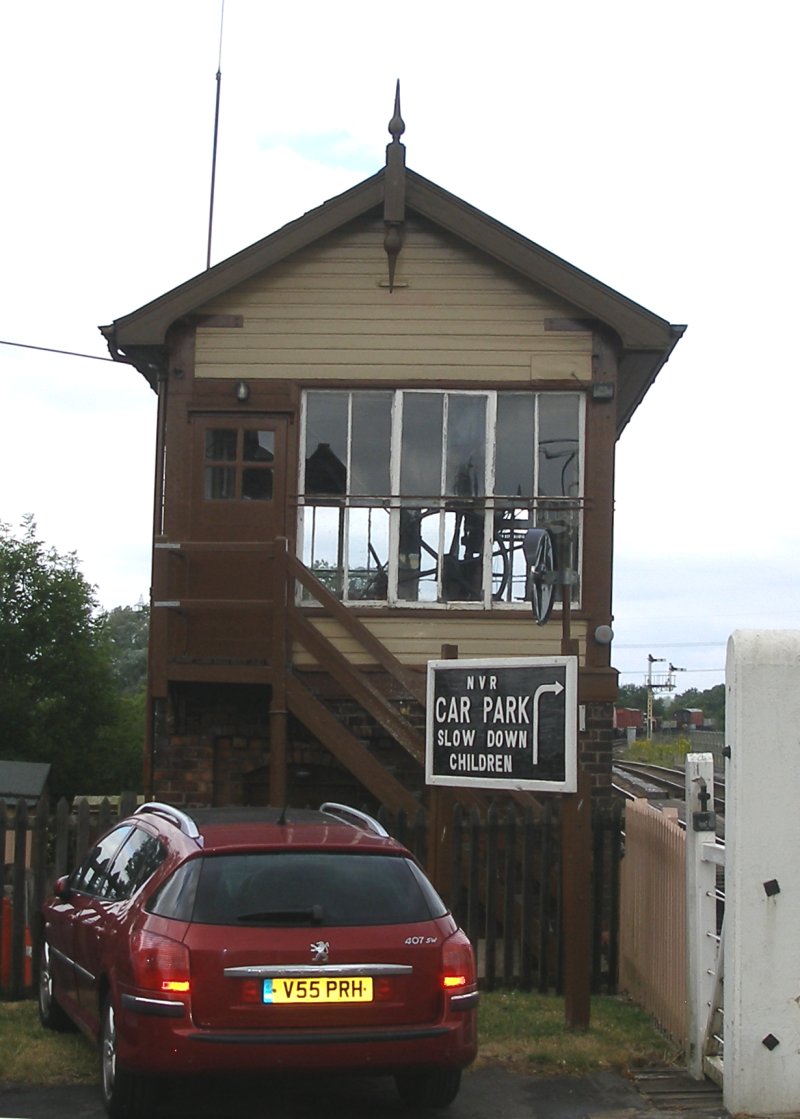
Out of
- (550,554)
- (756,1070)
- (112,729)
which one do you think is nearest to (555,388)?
(550,554)

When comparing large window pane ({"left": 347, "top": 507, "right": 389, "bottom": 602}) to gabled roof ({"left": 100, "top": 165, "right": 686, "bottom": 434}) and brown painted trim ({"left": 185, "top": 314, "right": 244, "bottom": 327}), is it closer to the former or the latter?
brown painted trim ({"left": 185, "top": 314, "right": 244, "bottom": 327})

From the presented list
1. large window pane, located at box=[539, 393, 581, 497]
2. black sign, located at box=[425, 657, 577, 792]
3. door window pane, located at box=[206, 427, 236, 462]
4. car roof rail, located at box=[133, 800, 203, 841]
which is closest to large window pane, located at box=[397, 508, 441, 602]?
large window pane, located at box=[539, 393, 581, 497]

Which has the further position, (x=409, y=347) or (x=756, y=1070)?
(x=409, y=347)

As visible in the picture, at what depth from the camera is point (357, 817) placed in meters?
8.62

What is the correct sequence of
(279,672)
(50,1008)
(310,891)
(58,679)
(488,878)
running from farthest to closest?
(58,679) < (279,672) < (488,878) < (50,1008) < (310,891)

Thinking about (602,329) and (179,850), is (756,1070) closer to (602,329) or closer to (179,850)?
(179,850)

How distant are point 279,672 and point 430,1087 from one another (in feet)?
21.4

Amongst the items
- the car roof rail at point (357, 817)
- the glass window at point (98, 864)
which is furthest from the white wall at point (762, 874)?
the glass window at point (98, 864)

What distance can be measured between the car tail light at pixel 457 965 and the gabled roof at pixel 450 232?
8.61 meters

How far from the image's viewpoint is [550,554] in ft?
38.8

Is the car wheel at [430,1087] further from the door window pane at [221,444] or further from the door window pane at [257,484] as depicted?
the door window pane at [221,444]

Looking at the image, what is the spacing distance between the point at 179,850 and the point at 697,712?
112 metres

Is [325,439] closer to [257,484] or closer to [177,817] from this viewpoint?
[257,484]

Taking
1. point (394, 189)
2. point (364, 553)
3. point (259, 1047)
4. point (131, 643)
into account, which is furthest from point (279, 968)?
point (131, 643)
